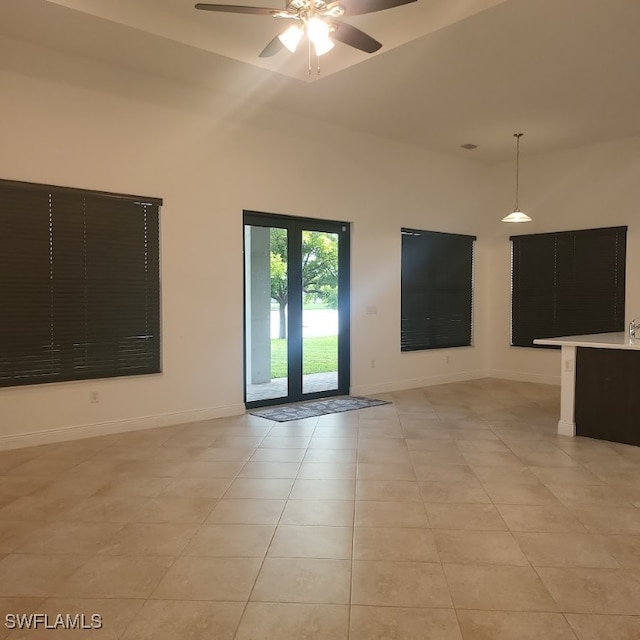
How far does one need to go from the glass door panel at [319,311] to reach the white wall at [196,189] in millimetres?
270

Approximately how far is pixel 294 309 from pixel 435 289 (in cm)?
249

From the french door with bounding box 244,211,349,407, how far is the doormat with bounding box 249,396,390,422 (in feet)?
0.60

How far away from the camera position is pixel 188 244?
17.2 feet

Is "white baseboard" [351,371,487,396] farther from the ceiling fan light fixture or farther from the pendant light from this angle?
the ceiling fan light fixture

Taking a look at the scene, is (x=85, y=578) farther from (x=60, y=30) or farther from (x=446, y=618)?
(x=60, y=30)

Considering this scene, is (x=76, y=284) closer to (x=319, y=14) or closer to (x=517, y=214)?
(x=319, y=14)

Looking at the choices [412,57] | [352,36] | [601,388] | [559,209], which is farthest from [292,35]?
[559,209]

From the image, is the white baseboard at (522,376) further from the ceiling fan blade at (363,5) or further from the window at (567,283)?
the ceiling fan blade at (363,5)

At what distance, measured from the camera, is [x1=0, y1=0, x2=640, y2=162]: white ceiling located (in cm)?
392

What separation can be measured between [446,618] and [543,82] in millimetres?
4795

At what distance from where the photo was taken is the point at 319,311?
6.43 m

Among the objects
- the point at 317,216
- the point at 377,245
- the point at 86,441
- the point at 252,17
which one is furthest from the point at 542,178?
the point at 86,441

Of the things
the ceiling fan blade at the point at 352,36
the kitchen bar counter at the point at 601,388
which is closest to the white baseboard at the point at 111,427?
the kitchen bar counter at the point at 601,388

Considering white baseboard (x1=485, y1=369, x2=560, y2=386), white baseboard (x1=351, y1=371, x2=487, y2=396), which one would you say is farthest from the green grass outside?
white baseboard (x1=485, y1=369, x2=560, y2=386)
